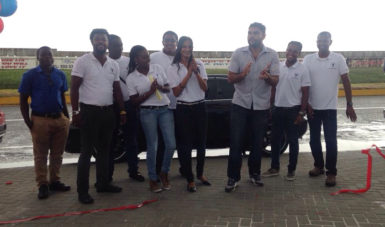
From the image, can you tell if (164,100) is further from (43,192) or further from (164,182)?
(43,192)

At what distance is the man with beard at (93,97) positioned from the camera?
4.07m

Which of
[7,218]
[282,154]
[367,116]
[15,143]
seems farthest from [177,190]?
[367,116]

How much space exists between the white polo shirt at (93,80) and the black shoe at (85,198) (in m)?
1.07

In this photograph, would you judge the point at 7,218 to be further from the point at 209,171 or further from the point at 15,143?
the point at 15,143

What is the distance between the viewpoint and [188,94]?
4.47 m

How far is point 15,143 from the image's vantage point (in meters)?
8.00

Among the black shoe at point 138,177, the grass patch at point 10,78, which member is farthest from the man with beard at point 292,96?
the grass patch at point 10,78

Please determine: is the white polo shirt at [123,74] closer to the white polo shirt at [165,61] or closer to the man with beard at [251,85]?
the white polo shirt at [165,61]

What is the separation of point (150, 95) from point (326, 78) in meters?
2.28

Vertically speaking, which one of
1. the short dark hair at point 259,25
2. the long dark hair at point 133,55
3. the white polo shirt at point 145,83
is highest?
the short dark hair at point 259,25

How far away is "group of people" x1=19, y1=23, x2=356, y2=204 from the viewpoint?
4.22 m

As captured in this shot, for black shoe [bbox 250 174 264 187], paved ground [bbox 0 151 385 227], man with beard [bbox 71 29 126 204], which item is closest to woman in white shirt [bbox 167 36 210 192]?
paved ground [bbox 0 151 385 227]

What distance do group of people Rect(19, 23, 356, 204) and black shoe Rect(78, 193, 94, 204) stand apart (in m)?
0.01

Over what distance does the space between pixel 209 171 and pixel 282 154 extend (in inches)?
67.4
